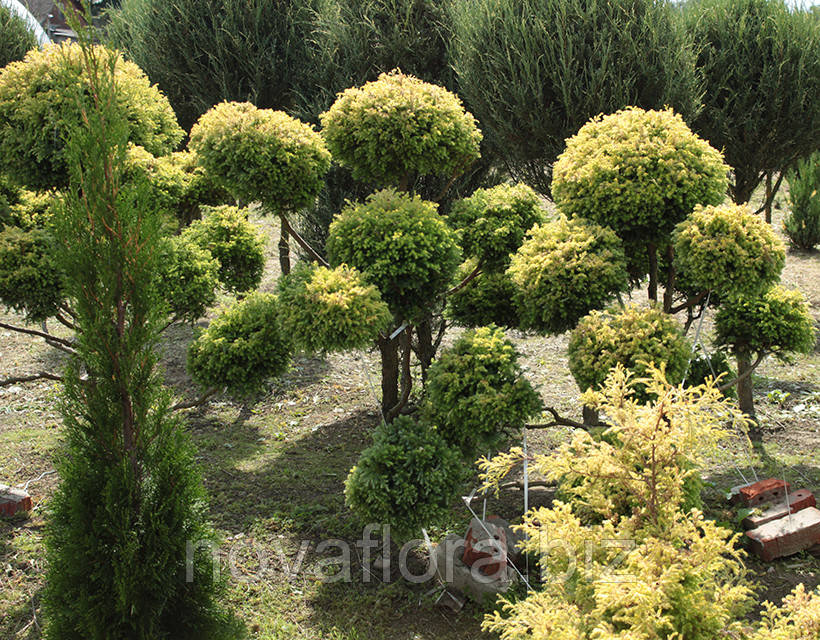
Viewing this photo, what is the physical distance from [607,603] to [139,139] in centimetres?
513

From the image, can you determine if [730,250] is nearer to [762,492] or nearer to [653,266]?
[653,266]

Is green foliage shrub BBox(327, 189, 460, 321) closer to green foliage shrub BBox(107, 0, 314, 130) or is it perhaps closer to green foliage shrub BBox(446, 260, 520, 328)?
green foliage shrub BBox(446, 260, 520, 328)

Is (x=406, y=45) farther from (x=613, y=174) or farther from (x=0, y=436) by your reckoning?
(x=0, y=436)

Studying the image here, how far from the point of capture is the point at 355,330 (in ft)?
14.8

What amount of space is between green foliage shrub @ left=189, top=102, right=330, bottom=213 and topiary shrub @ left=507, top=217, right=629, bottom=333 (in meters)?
1.66

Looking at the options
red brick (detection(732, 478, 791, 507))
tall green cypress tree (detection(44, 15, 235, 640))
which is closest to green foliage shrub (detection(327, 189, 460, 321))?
tall green cypress tree (detection(44, 15, 235, 640))

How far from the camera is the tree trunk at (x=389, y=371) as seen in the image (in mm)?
5887

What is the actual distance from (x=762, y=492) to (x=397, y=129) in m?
3.59

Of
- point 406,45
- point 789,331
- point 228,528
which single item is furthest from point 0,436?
point 789,331

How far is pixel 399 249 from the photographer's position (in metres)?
4.86

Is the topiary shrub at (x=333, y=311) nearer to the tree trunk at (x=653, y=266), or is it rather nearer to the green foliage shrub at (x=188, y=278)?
the green foliage shrub at (x=188, y=278)

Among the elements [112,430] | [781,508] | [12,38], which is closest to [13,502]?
[112,430]

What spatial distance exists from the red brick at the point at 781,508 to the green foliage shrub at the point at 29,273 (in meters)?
5.07

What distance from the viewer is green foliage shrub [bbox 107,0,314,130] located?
9023mm
